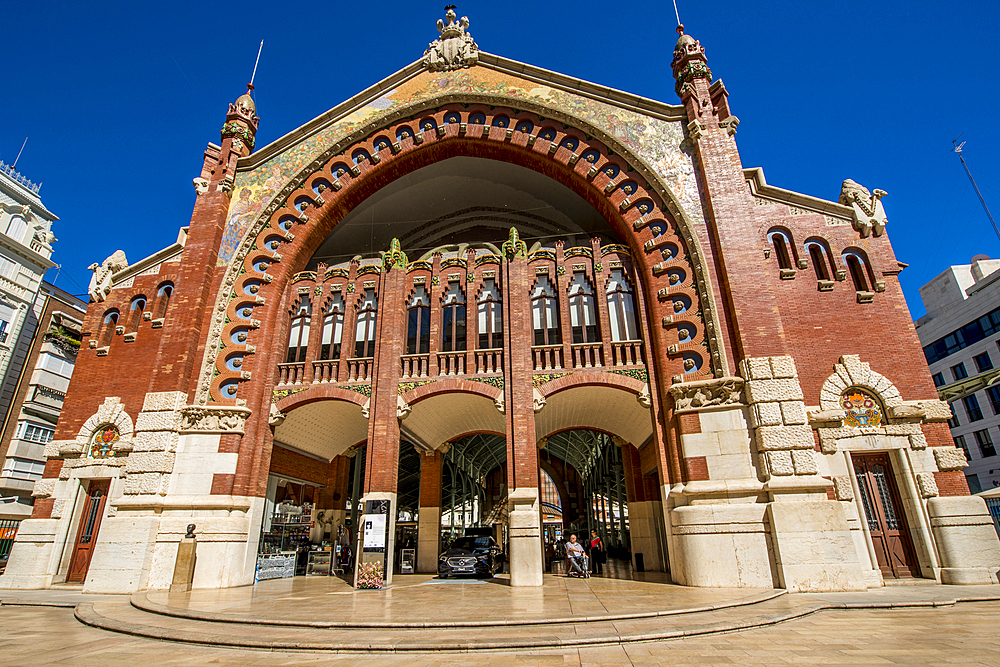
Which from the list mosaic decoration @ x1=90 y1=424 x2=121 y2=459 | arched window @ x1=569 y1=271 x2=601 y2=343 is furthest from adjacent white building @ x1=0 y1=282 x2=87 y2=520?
arched window @ x1=569 y1=271 x2=601 y2=343

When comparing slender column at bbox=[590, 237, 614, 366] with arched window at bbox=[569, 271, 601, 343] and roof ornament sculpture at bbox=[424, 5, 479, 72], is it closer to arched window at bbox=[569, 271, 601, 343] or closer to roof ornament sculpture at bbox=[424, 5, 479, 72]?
arched window at bbox=[569, 271, 601, 343]

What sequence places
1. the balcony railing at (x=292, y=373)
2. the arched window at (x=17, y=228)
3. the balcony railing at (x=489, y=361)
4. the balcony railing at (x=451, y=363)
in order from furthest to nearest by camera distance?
1. the arched window at (x=17, y=228)
2. the balcony railing at (x=292, y=373)
3. the balcony railing at (x=451, y=363)
4. the balcony railing at (x=489, y=361)

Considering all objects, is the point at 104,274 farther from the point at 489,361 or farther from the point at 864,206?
the point at 864,206

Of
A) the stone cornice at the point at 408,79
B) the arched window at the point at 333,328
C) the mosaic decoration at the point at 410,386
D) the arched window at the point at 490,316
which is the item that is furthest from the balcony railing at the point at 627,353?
the arched window at the point at 333,328

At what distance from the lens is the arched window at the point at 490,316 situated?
19281 mm

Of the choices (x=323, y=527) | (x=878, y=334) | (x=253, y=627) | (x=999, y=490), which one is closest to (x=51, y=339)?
(x=323, y=527)

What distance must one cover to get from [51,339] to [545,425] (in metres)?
32.9

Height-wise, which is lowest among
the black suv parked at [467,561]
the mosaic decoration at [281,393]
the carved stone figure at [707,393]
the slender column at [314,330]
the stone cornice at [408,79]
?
the black suv parked at [467,561]

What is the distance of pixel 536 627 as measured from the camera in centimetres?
894

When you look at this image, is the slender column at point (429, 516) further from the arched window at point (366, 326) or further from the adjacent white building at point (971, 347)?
the adjacent white building at point (971, 347)

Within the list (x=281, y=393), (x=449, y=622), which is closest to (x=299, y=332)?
(x=281, y=393)

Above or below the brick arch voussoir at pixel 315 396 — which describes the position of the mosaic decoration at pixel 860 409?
below

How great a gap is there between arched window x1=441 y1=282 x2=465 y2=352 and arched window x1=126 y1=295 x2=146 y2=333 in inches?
453

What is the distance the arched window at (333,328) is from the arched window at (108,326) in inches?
310
